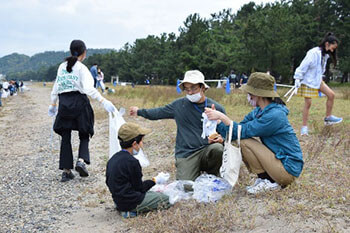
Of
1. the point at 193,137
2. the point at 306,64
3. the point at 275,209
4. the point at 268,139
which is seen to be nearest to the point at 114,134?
the point at 193,137

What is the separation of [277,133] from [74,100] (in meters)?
2.62

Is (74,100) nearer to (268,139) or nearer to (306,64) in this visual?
(268,139)

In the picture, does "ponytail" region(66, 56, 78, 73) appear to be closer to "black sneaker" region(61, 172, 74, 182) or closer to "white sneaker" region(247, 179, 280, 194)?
"black sneaker" region(61, 172, 74, 182)

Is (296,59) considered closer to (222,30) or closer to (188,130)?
(222,30)

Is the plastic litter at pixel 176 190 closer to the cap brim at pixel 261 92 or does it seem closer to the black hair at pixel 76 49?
the cap brim at pixel 261 92

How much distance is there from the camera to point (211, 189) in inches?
143

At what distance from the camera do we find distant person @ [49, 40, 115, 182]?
462 centimetres

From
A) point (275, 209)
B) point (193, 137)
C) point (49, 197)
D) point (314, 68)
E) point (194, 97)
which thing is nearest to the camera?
point (275, 209)

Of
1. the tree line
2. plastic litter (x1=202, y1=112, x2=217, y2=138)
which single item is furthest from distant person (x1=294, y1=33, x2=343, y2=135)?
the tree line

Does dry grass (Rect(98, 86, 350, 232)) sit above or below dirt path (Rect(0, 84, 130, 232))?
above

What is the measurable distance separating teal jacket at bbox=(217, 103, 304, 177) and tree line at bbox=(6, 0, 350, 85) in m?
30.6

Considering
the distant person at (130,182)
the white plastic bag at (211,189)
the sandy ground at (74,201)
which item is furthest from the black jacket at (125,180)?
the white plastic bag at (211,189)

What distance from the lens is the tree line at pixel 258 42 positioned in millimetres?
33469

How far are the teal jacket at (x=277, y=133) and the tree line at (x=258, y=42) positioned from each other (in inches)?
1203
